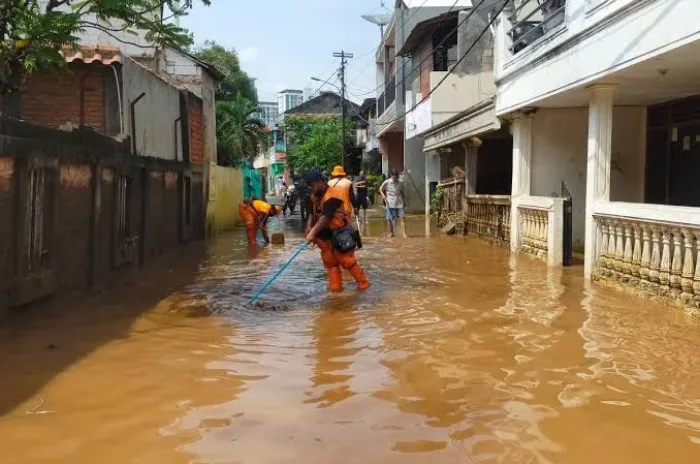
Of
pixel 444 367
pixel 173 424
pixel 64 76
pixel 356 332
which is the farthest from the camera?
pixel 64 76

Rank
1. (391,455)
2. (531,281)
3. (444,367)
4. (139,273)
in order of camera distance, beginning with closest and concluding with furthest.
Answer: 1. (391,455)
2. (444,367)
3. (531,281)
4. (139,273)

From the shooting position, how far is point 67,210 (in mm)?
7641

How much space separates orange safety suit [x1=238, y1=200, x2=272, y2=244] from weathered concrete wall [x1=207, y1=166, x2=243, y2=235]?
246cm

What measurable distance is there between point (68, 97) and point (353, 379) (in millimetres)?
8520

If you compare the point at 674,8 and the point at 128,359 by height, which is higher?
the point at 674,8

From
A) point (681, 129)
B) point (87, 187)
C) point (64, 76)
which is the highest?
point (64, 76)

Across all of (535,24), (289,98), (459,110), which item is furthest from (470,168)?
(289,98)

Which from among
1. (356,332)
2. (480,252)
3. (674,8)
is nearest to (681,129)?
(480,252)

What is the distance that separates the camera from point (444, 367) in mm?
5262

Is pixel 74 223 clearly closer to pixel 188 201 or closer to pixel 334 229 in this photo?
pixel 334 229

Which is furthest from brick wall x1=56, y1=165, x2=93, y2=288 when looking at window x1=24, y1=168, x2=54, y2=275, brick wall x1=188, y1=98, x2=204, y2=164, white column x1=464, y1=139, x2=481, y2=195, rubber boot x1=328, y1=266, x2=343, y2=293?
white column x1=464, y1=139, x2=481, y2=195

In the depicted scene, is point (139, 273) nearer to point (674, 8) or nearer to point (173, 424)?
point (173, 424)

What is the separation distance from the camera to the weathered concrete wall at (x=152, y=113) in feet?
37.4

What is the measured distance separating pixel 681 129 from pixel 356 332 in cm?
771
